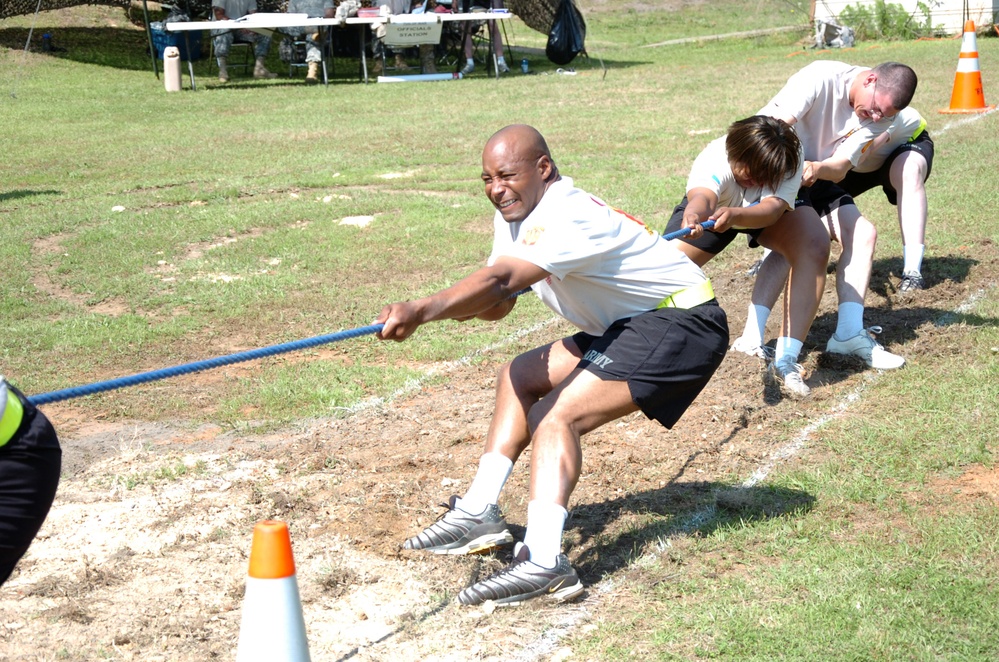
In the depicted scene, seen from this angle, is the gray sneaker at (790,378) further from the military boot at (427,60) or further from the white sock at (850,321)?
the military boot at (427,60)

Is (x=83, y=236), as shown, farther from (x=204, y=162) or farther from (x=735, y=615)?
(x=735, y=615)

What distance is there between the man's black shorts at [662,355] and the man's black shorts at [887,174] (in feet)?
11.2

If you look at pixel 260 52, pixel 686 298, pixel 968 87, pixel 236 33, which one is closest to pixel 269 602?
pixel 686 298

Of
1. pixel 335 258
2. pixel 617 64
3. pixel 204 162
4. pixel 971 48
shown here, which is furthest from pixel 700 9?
pixel 335 258

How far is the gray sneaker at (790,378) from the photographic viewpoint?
560 centimetres

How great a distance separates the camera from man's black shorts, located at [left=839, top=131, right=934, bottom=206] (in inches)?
274

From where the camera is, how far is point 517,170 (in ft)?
12.0

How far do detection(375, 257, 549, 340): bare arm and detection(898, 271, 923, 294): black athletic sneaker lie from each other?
14.5ft

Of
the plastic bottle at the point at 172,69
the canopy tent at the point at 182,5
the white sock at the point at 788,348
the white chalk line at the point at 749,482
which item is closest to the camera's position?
the white chalk line at the point at 749,482

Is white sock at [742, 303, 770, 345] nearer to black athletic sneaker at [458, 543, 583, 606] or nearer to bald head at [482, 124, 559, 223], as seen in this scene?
bald head at [482, 124, 559, 223]

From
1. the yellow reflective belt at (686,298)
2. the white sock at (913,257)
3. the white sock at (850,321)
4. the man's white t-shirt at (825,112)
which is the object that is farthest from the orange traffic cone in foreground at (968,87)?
the yellow reflective belt at (686,298)

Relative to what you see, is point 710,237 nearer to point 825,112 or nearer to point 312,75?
point 825,112

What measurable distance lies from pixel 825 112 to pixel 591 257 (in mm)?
3246

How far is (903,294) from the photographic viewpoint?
7.13 m
